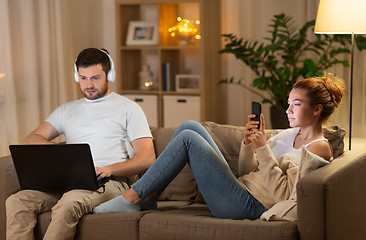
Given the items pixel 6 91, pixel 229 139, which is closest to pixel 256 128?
pixel 229 139

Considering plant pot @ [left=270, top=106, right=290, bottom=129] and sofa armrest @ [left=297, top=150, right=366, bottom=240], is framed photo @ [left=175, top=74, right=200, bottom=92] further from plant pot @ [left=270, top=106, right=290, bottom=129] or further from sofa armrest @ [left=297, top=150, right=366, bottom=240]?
sofa armrest @ [left=297, top=150, right=366, bottom=240]

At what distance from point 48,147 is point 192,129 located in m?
0.67

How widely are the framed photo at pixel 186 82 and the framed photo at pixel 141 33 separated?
0.43 meters

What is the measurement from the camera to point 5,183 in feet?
9.22

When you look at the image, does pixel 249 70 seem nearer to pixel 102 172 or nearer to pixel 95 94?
pixel 95 94

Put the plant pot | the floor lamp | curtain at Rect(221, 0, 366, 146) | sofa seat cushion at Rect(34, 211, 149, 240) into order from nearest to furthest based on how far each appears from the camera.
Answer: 1. sofa seat cushion at Rect(34, 211, 149, 240)
2. the floor lamp
3. the plant pot
4. curtain at Rect(221, 0, 366, 146)

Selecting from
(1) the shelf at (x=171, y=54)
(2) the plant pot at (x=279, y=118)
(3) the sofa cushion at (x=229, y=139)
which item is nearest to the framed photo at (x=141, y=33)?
(1) the shelf at (x=171, y=54)

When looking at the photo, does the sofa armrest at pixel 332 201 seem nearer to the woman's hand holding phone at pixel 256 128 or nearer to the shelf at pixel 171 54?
the woman's hand holding phone at pixel 256 128

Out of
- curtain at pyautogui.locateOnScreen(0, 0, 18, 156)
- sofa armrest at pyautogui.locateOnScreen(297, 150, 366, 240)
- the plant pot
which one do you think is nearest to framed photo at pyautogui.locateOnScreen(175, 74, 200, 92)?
the plant pot

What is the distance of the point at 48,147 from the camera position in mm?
2680

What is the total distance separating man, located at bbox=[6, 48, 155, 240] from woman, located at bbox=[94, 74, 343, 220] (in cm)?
18

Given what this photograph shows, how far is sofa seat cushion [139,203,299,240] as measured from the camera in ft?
7.71

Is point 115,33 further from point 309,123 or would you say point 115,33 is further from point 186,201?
point 309,123

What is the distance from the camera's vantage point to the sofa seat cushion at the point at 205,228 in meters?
2.35
